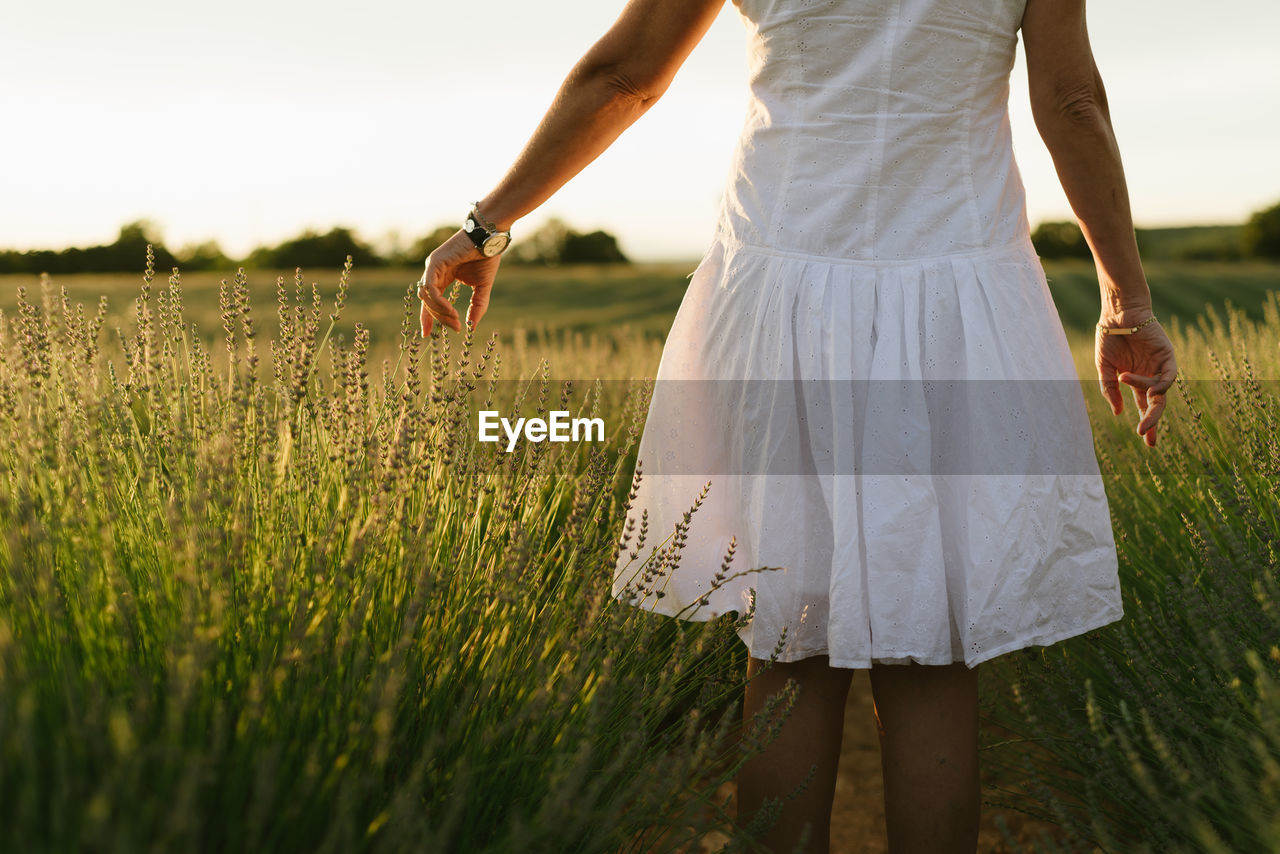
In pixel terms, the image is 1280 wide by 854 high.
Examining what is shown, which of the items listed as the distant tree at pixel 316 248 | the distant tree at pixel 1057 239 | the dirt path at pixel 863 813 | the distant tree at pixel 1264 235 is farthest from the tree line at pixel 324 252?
the distant tree at pixel 1264 235

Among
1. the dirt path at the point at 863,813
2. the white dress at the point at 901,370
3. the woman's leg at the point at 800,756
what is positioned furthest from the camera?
the dirt path at the point at 863,813

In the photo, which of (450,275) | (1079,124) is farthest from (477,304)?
(1079,124)

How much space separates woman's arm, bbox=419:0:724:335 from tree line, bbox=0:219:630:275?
24190 mm

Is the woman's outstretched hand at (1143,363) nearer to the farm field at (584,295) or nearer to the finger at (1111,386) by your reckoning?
the finger at (1111,386)

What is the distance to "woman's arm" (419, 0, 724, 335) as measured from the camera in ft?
5.33

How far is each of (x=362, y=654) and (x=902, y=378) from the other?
0.91 m

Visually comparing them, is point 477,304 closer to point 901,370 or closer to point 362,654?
point 901,370

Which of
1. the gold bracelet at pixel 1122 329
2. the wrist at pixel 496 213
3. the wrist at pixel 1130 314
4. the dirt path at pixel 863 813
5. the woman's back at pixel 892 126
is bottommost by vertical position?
the dirt path at pixel 863 813

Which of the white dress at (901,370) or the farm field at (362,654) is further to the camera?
the white dress at (901,370)

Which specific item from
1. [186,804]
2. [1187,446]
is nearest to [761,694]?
[186,804]

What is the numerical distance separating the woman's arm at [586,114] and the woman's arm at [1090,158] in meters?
0.53

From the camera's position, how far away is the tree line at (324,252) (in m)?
27.1

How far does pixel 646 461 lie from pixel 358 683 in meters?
0.67

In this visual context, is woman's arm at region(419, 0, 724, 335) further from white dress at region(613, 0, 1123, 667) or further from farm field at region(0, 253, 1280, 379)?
farm field at region(0, 253, 1280, 379)
